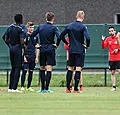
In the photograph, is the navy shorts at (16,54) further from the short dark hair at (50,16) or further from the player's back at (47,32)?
the short dark hair at (50,16)

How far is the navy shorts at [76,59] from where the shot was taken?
1625cm

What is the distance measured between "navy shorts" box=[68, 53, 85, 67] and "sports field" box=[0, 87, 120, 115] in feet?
4.18

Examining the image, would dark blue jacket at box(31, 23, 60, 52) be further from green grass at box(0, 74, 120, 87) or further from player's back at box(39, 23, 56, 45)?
green grass at box(0, 74, 120, 87)

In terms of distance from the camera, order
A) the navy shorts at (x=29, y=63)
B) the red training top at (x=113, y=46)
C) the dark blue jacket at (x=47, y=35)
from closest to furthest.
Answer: the dark blue jacket at (x=47, y=35), the navy shorts at (x=29, y=63), the red training top at (x=113, y=46)

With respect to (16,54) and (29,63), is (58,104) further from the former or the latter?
(29,63)

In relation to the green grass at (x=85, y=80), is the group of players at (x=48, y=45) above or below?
above

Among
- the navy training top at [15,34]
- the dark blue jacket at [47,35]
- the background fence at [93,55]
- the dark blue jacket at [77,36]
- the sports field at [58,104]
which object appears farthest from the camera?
the background fence at [93,55]

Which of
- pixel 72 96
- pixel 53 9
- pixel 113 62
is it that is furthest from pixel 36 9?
pixel 72 96

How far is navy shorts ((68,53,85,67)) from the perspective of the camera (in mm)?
16250

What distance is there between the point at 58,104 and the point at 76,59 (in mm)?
3563

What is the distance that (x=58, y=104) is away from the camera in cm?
1293

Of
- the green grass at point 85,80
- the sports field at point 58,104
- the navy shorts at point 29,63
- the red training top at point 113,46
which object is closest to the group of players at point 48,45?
the navy shorts at point 29,63

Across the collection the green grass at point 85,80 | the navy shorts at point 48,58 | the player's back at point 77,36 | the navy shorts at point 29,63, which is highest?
the player's back at point 77,36

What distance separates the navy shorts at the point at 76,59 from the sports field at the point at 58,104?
4.18 ft
